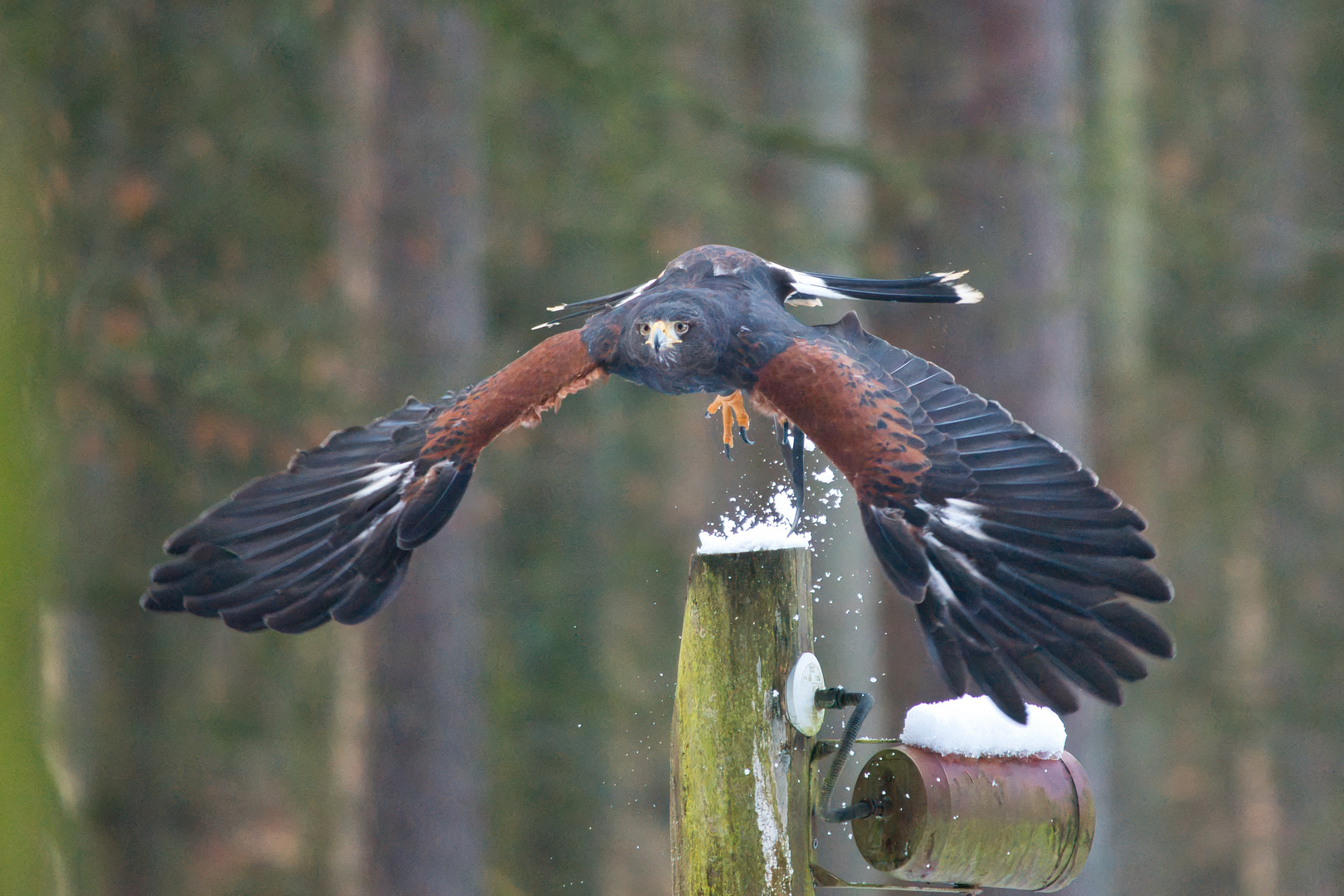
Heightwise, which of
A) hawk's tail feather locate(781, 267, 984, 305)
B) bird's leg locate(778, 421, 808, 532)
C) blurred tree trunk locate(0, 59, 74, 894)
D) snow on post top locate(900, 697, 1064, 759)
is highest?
hawk's tail feather locate(781, 267, 984, 305)

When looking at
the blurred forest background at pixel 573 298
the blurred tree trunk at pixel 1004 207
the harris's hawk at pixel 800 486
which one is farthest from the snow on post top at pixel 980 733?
the blurred tree trunk at pixel 1004 207

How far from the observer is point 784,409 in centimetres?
370

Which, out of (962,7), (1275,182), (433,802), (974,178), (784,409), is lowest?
(433,802)

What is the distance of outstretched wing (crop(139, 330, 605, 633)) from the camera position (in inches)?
158

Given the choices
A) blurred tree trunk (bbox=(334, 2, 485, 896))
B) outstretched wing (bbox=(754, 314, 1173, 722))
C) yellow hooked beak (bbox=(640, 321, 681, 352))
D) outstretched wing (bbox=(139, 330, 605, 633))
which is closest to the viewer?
outstretched wing (bbox=(754, 314, 1173, 722))

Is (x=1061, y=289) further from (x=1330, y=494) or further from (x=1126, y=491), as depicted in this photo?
(x=1330, y=494)

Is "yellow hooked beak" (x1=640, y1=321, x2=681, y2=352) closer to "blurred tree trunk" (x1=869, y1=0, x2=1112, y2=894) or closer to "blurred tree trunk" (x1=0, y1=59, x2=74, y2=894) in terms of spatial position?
"blurred tree trunk" (x1=0, y1=59, x2=74, y2=894)

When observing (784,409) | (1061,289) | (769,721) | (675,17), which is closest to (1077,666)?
(769,721)

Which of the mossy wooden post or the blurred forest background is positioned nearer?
the mossy wooden post

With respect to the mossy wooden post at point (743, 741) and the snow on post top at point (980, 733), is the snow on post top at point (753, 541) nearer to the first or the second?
the mossy wooden post at point (743, 741)

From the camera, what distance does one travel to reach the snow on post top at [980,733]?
11.0ft

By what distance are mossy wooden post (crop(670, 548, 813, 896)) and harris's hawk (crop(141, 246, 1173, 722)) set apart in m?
0.37

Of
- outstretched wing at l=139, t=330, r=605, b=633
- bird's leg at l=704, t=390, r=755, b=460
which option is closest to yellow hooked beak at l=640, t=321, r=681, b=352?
outstretched wing at l=139, t=330, r=605, b=633

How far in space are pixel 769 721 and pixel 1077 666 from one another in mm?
854
